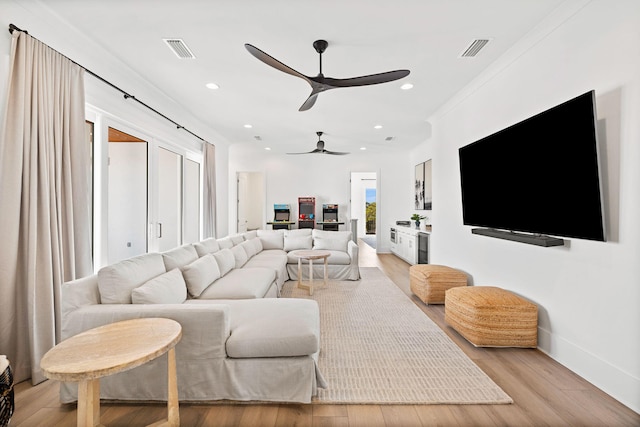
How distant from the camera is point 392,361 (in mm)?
2371

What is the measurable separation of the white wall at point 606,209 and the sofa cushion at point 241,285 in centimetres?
243

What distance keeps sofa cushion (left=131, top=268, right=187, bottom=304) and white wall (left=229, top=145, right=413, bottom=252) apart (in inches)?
223

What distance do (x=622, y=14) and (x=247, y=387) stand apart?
10.7ft

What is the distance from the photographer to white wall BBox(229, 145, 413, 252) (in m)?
8.10

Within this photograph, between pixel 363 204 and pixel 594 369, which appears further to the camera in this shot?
pixel 363 204

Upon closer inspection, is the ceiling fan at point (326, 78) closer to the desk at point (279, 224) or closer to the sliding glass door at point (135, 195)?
the sliding glass door at point (135, 195)

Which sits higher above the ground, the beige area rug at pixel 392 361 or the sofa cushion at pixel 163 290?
the sofa cushion at pixel 163 290

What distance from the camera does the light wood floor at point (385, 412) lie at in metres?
1.71

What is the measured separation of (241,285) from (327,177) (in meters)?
5.56

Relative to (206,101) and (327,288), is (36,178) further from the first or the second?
(327,288)

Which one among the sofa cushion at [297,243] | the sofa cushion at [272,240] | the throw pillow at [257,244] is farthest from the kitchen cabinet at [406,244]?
the throw pillow at [257,244]

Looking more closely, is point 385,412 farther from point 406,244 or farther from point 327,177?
point 327,177

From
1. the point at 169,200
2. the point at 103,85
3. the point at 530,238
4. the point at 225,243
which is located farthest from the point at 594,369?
the point at 169,200

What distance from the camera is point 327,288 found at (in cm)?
452
